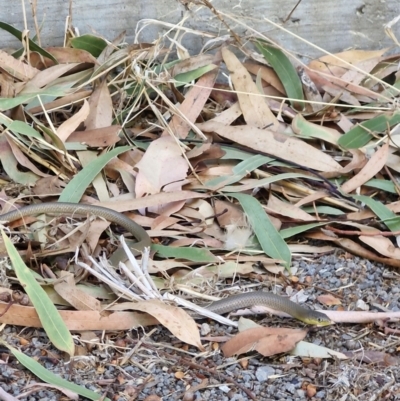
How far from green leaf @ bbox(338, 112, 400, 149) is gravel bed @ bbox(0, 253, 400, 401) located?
72 centimetres

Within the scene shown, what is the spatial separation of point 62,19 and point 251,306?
1.35 metres

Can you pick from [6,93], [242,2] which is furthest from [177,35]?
[6,93]

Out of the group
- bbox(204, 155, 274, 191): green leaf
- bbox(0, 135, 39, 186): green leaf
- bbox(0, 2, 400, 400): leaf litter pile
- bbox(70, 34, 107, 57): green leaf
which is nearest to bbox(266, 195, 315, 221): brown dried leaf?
bbox(0, 2, 400, 400): leaf litter pile

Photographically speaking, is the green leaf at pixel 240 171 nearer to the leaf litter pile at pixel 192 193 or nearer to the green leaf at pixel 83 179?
the leaf litter pile at pixel 192 193

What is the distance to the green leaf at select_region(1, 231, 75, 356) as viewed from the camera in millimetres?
1448

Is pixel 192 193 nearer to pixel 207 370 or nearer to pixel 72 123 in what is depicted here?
pixel 72 123

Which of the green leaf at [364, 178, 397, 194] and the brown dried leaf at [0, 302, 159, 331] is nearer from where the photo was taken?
the brown dried leaf at [0, 302, 159, 331]

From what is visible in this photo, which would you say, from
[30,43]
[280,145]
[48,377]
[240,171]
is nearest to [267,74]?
[280,145]

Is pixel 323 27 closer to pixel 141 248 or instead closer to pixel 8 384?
pixel 141 248

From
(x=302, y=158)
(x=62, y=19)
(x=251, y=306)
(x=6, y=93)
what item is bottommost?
(x=251, y=306)

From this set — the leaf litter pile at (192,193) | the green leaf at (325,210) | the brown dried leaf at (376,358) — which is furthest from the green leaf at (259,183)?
the brown dried leaf at (376,358)

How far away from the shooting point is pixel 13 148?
2.01 metres

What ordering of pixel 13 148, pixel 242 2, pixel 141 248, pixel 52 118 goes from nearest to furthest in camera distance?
pixel 141 248 → pixel 13 148 → pixel 52 118 → pixel 242 2

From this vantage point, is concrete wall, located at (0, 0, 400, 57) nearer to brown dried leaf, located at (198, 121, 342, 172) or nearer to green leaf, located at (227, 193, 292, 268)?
brown dried leaf, located at (198, 121, 342, 172)
